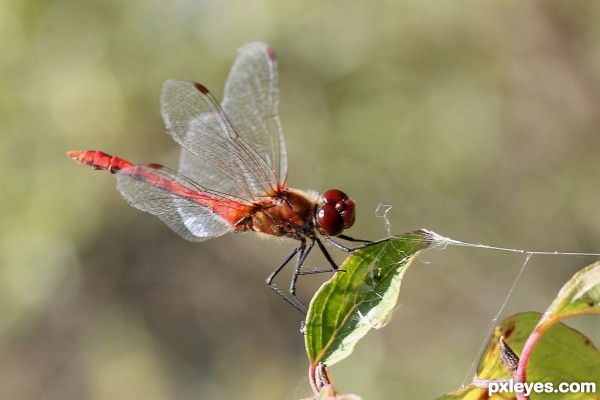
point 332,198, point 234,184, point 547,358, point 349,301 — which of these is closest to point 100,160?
point 234,184

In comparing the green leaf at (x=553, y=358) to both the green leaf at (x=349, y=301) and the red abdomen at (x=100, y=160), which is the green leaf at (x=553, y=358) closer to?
the green leaf at (x=349, y=301)

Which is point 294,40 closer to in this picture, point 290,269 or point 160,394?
point 290,269

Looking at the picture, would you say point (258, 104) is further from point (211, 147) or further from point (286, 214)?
point (286, 214)

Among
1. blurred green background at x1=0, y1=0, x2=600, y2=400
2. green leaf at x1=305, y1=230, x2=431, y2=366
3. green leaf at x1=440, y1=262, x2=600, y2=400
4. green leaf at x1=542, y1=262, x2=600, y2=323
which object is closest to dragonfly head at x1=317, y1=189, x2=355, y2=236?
green leaf at x1=305, y1=230, x2=431, y2=366

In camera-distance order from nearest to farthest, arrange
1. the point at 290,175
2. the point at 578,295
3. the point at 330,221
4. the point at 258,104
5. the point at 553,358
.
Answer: the point at 578,295, the point at 553,358, the point at 330,221, the point at 258,104, the point at 290,175

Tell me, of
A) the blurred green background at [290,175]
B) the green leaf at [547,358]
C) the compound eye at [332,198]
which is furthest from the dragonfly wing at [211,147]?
the blurred green background at [290,175]

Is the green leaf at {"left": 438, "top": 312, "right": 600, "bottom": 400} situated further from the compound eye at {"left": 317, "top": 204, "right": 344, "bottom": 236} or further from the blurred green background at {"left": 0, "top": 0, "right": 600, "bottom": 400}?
the blurred green background at {"left": 0, "top": 0, "right": 600, "bottom": 400}

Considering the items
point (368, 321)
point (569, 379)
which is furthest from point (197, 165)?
point (569, 379)
